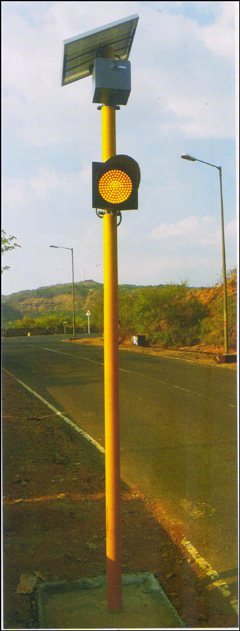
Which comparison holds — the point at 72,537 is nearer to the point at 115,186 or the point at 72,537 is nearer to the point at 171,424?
the point at 115,186

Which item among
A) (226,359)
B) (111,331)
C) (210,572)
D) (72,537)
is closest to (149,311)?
(226,359)

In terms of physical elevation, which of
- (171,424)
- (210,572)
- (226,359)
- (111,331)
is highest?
(111,331)

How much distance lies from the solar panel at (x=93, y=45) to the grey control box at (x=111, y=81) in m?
0.10

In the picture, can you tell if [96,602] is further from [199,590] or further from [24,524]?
[24,524]

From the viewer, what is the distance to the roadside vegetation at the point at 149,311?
688cm

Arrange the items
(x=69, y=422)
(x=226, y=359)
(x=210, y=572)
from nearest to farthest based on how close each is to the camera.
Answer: (x=210, y=572) < (x=69, y=422) < (x=226, y=359)

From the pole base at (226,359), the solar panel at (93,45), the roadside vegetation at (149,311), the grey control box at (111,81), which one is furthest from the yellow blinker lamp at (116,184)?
the pole base at (226,359)

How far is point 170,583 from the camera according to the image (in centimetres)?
326

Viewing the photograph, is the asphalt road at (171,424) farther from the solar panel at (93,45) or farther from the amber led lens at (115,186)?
the solar panel at (93,45)

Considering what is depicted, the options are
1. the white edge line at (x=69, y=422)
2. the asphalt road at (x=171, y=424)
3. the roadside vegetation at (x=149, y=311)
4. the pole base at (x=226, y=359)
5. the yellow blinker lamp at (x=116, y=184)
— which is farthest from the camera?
the pole base at (x=226, y=359)

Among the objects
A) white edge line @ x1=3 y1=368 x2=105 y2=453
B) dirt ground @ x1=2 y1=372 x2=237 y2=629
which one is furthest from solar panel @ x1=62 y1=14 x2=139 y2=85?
white edge line @ x1=3 y1=368 x2=105 y2=453

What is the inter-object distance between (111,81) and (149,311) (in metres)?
8.60

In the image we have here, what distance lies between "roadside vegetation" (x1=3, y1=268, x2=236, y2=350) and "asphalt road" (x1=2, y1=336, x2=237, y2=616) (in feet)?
3.15

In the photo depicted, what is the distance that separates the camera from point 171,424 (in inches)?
301
